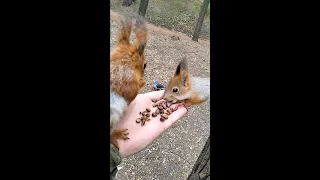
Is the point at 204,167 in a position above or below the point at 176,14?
above

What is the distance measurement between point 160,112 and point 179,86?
0.43 ft

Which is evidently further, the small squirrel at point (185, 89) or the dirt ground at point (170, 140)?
the dirt ground at point (170, 140)

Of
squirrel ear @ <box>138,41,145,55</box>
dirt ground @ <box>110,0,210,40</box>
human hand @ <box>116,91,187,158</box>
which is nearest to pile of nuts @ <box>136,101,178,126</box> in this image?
human hand @ <box>116,91,187,158</box>

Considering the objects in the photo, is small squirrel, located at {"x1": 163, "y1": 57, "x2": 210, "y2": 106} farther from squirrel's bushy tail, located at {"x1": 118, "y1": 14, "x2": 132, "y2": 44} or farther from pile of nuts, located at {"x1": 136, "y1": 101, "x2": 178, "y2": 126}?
squirrel's bushy tail, located at {"x1": 118, "y1": 14, "x2": 132, "y2": 44}

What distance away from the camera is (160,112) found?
122cm

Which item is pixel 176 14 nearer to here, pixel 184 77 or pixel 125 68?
pixel 184 77

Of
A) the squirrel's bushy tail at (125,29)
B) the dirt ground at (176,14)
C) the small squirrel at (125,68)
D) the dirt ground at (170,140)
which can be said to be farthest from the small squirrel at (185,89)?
the dirt ground at (176,14)

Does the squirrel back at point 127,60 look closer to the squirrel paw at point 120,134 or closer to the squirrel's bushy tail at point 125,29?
the squirrel's bushy tail at point 125,29

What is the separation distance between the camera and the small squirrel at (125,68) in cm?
101

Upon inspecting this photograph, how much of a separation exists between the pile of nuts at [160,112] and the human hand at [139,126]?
0.01 m

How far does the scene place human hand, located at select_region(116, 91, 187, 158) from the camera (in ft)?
3.59

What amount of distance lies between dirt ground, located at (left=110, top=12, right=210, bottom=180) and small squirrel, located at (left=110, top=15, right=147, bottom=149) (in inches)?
37.2

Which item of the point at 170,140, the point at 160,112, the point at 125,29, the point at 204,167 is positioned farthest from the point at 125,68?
the point at 170,140
